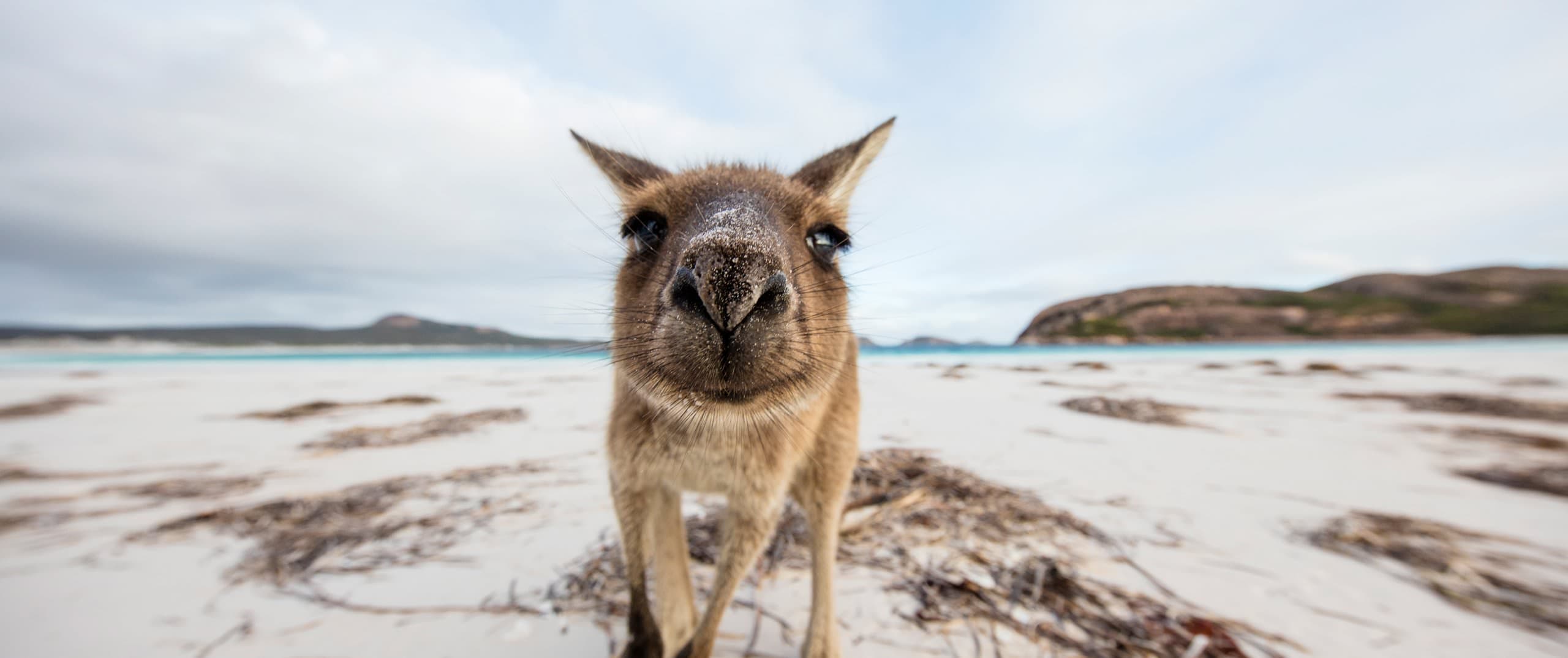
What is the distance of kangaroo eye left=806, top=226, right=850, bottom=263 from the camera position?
2229mm

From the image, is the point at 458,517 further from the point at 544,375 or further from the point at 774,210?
the point at 544,375

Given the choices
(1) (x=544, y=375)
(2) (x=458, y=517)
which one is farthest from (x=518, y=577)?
(1) (x=544, y=375)

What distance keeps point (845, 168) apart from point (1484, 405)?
11.2 m

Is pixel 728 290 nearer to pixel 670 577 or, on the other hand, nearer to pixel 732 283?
pixel 732 283

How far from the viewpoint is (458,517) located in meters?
3.43

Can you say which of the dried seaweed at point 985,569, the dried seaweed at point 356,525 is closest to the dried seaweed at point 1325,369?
the dried seaweed at point 985,569

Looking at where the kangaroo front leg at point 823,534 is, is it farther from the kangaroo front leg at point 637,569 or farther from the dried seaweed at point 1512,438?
the dried seaweed at point 1512,438

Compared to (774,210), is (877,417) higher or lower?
lower

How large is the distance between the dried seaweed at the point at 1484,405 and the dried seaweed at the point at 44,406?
2105 cm

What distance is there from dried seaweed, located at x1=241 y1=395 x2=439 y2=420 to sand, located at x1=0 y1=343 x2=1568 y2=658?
241mm

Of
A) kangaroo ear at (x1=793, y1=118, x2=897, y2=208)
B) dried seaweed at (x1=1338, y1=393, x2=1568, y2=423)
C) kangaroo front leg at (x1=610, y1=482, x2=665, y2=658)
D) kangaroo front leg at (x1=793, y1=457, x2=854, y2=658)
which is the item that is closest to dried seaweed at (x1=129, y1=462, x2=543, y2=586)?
kangaroo front leg at (x1=610, y1=482, x2=665, y2=658)

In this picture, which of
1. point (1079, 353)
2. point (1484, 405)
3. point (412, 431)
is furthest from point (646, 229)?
point (1079, 353)

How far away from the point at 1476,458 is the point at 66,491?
1257 centimetres

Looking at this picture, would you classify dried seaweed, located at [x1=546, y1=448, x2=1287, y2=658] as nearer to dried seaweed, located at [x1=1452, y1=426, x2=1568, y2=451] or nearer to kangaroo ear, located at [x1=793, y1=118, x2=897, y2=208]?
kangaroo ear, located at [x1=793, y1=118, x2=897, y2=208]
